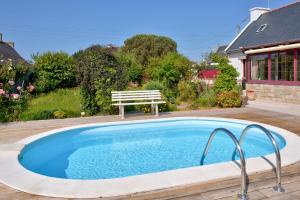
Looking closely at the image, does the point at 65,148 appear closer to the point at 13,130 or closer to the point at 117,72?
the point at 13,130

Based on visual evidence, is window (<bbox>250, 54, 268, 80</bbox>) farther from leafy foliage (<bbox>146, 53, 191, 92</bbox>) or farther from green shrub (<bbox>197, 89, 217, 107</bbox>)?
green shrub (<bbox>197, 89, 217, 107</bbox>)

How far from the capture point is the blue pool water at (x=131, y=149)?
5.99 meters

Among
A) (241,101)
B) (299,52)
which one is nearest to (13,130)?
(241,101)

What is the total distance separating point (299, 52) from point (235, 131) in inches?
281

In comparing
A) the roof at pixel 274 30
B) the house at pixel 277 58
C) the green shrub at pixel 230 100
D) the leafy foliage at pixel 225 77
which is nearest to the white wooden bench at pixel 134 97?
the green shrub at pixel 230 100

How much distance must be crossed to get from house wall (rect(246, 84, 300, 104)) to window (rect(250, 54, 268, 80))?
0.54 metres

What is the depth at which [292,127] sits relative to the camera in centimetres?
772

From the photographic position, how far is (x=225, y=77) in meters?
13.5

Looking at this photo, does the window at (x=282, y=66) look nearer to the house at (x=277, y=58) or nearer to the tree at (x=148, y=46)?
the house at (x=277, y=58)

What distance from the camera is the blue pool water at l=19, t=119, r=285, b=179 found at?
5.99 m

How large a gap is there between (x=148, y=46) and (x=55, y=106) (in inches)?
1113

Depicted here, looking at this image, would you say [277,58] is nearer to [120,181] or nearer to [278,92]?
[278,92]

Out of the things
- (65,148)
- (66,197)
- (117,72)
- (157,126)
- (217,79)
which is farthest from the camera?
(217,79)

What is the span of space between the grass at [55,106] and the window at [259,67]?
10.1 meters
